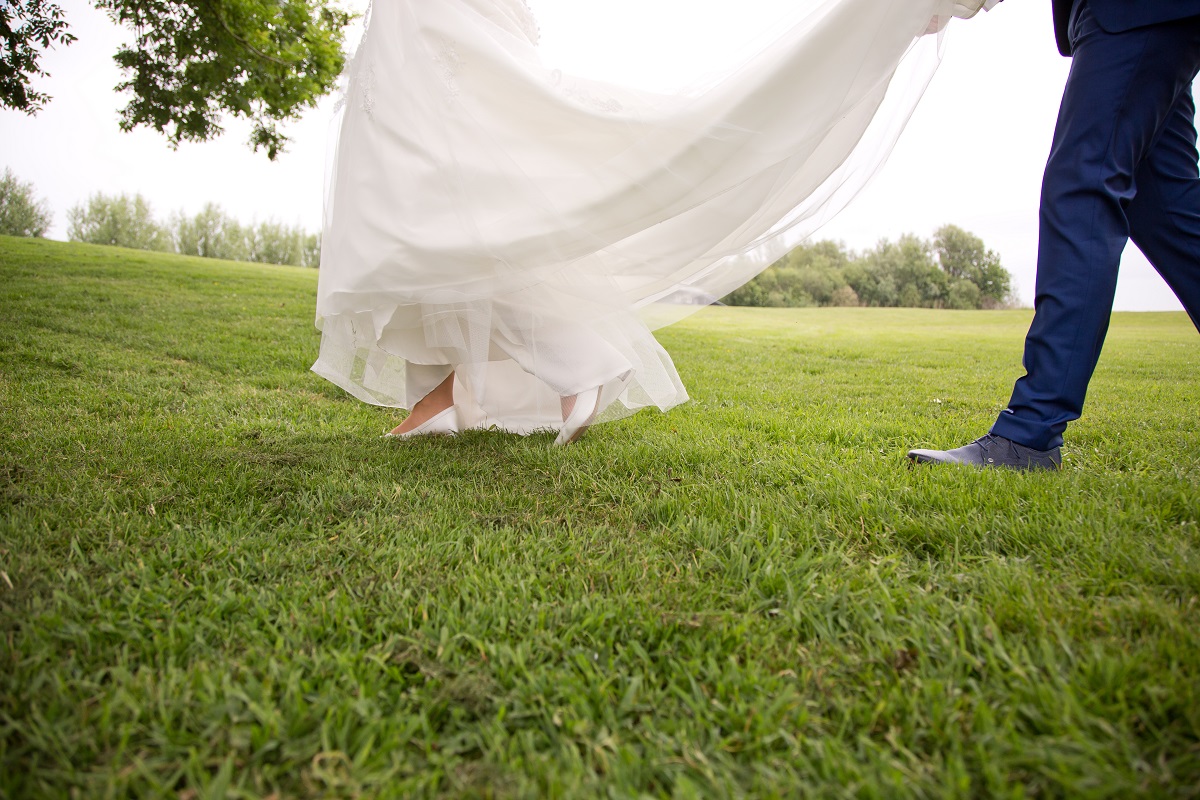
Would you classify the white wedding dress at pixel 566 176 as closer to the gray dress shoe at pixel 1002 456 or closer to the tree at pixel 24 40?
the gray dress shoe at pixel 1002 456

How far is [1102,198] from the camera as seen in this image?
1999mm

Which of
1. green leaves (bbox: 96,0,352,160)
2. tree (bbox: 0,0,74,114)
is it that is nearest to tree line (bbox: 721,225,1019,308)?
green leaves (bbox: 96,0,352,160)

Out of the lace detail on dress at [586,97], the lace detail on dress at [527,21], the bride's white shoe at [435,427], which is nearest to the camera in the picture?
the lace detail on dress at [586,97]

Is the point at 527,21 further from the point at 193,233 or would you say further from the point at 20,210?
the point at 193,233

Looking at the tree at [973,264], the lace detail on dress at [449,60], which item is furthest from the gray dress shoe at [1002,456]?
the tree at [973,264]

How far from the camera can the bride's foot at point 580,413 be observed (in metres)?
2.55

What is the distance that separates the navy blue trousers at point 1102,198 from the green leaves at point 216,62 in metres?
8.82

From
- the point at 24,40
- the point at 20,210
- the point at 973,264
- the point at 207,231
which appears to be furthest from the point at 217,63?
the point at 207,231

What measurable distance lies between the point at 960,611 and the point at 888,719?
0.39 metres

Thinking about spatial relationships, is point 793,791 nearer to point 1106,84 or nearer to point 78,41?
point 1106,84

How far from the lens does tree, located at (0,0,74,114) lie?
22.0 ft

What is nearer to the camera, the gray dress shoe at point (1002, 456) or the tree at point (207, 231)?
the gray dress shoe at point (1002, 456)

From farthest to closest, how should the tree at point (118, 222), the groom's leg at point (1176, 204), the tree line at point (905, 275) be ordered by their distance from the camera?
the tree at point (118, 222) → the tree line at point (905, 275) → the groom's leg at point (1176, 204)

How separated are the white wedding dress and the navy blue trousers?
20.4 inches
